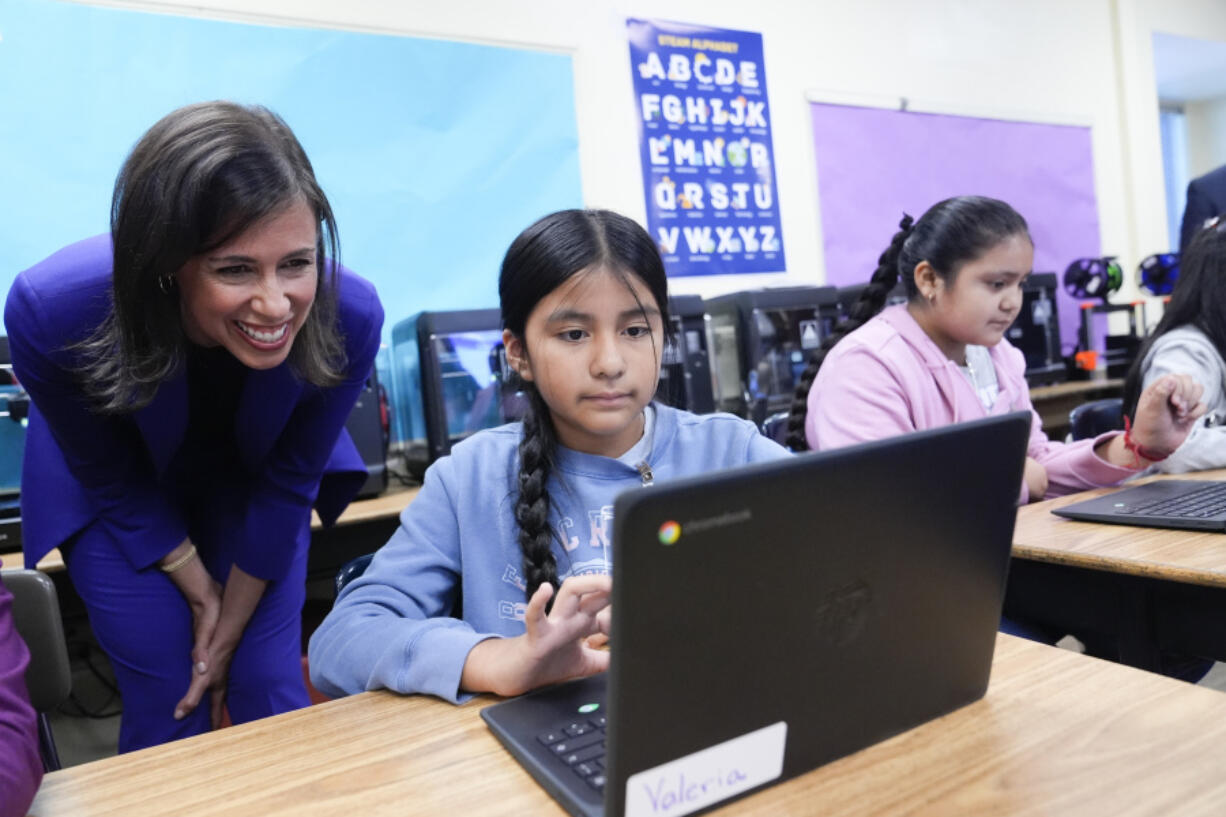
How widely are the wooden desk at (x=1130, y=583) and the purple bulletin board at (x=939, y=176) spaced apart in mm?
2482

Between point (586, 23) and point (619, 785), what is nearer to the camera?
point (619, 785)

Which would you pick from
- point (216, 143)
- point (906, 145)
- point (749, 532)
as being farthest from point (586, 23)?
point (749, 532)

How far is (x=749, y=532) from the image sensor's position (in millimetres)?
464

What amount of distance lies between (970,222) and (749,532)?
1.39 metres

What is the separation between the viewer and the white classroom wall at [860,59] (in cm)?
299

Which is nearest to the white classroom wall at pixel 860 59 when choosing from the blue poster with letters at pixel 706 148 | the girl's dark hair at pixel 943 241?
the blue poster with letters at pixel 706 148

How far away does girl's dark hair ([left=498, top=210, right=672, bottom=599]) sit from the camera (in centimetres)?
100

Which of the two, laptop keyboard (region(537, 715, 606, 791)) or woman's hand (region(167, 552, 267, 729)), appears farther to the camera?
woman's hand (region(167, 552, 267, 729))

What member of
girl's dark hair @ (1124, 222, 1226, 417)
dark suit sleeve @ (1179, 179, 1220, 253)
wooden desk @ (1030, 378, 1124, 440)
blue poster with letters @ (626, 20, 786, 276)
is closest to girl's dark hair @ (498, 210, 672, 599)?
girl's dark hair @ (1124, 222, 1226, 417)

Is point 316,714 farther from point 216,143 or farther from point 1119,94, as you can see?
point 1119,94

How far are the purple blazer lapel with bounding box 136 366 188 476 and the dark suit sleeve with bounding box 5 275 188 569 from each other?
0.05 metres

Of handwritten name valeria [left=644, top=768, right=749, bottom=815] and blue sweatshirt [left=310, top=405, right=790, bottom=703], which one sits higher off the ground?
blue sweatshirt [left=310, top=405, right=790, bottom=703]

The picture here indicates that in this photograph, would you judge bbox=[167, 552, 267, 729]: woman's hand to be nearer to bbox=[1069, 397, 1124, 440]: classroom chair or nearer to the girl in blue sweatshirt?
the girl in blue sweatshirt

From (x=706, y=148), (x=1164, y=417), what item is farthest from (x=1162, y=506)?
(x=706, y=148)
